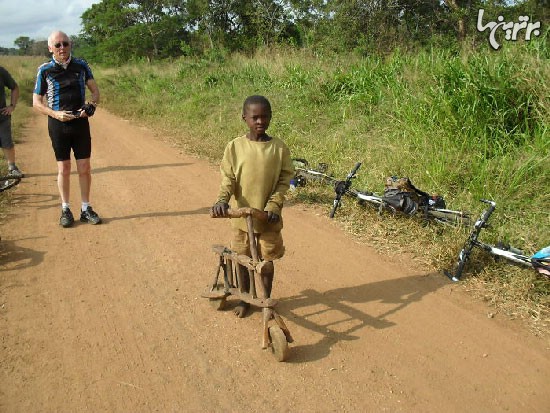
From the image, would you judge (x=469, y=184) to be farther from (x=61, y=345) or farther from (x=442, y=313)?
(x=61, y=345)

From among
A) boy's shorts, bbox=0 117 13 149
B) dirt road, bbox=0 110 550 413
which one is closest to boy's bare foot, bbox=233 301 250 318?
dirt road, bbox=0 110 550 413

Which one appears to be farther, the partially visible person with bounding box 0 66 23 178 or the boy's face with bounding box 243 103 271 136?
the partially visible person with bounding box 0 66 23 178

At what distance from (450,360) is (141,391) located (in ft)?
5.96

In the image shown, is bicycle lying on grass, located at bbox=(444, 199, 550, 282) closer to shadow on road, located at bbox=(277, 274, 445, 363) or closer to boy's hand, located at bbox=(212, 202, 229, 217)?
shadow on road, located at bbox=(277, 274, 445, 363)

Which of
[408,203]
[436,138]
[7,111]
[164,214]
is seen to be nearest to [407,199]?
[408,203]

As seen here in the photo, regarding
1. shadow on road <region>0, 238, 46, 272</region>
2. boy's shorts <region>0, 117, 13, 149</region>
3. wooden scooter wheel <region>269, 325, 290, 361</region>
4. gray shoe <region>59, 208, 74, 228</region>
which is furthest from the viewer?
boy's shorts <region>0, 117, 13, 149</region>

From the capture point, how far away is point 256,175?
9.27ft

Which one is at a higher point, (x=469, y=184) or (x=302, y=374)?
(x=469, y=184)

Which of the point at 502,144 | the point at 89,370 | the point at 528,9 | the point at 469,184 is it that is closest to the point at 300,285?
the point at 89,370

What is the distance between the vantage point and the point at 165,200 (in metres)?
5.52

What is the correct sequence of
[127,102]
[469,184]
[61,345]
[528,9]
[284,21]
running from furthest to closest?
[284,21] < [528,9] < [127,102] < [469,184] < [61,345]

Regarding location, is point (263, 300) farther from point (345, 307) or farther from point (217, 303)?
point (345, 307)

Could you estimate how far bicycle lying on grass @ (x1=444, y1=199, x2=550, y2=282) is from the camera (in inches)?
126

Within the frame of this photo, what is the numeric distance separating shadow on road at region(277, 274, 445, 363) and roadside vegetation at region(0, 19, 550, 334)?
17.0 inches
